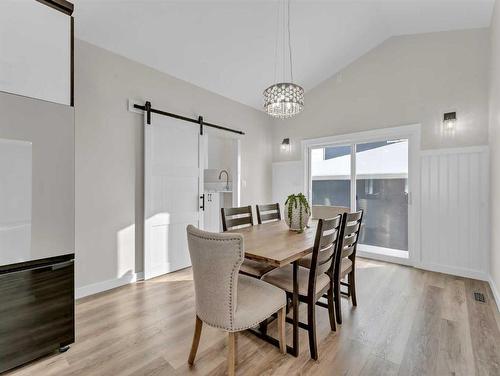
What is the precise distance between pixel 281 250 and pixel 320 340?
864mm

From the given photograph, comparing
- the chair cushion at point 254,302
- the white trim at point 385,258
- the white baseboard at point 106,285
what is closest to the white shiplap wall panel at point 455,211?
the white trim at point 385,258

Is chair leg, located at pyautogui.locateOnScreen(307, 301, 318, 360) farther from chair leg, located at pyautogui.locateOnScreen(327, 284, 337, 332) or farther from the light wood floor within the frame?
chair leg, located at pyautogui.locateOnScreen(327, 284, 337, 332)

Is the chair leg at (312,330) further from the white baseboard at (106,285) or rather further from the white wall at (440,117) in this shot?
the white wall at (440,117)

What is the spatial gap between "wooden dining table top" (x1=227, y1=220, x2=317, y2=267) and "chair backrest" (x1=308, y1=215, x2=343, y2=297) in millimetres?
78

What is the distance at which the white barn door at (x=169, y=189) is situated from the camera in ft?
10.4

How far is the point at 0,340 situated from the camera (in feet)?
5.14

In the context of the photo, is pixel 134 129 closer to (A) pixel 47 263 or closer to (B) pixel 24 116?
(B) pixel 24 116

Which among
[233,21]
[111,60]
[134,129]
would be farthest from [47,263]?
[233,21]

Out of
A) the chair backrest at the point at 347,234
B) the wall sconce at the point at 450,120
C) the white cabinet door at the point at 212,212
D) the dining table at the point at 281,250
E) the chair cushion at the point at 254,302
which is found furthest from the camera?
the white cabinet door at the point at 212,212

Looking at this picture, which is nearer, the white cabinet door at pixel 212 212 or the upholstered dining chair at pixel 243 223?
the upholstered dining chair at pixel 243 223

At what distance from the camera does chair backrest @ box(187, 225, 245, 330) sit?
4.40 ft

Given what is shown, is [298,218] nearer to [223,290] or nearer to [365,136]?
[223,290]

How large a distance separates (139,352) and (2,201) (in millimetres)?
1363

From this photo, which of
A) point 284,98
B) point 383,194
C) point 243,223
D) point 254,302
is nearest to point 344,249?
point 254,302
